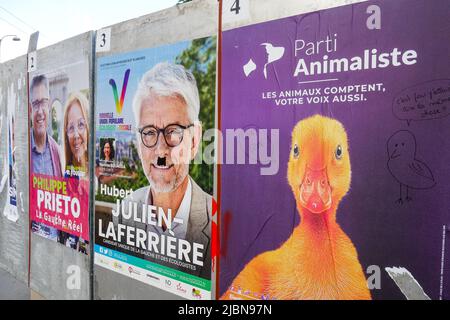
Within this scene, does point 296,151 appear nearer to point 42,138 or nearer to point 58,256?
point 58,256

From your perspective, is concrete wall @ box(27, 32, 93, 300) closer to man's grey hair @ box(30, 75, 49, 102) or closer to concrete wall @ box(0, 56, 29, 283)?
man's grey hair @ box(30, 75, 49, 102)

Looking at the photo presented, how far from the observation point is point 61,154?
3.92 metres

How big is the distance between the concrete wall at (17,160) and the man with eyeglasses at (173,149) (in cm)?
208

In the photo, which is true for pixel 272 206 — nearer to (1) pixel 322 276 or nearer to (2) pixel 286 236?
(2) pixel 286 236

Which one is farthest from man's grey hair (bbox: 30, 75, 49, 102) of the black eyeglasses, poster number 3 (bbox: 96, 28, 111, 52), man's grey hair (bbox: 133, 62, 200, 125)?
the black eyeglasses

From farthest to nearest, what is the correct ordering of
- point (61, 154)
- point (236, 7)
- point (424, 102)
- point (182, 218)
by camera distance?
point (61, 154)
point (182, 218)
point (236, 7)
point (424, 102)

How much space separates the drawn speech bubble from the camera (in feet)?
Answer: 5.90

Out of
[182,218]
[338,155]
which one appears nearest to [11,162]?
[182,218]

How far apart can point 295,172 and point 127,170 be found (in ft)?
4.91

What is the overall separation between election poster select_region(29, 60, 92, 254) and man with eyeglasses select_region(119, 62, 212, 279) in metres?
0.78

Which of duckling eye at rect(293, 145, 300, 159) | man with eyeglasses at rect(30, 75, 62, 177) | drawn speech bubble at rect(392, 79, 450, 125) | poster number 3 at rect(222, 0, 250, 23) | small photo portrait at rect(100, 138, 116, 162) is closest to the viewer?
drawn speech bubble at rect(392, 79, 450, 125)

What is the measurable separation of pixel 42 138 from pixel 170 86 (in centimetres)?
199

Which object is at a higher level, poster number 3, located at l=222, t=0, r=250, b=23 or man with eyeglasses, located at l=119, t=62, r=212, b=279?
poster number 3, located at l=222, t=0, r=250, b=23

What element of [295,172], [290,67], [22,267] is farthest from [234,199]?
[22,267]
